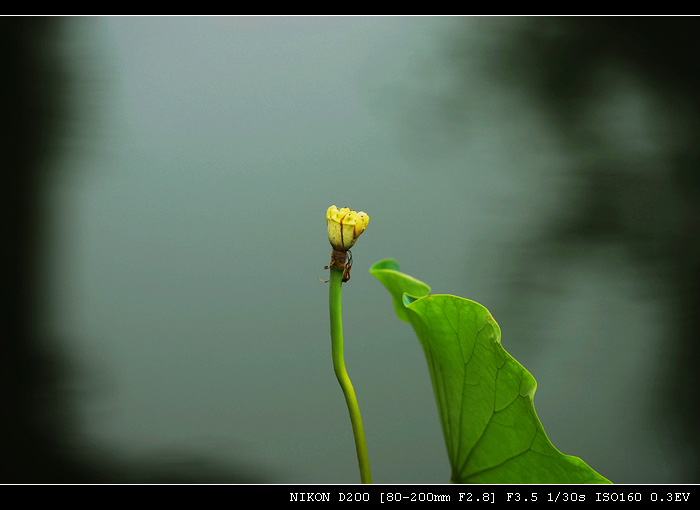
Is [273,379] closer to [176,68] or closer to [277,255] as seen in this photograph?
[277,255]

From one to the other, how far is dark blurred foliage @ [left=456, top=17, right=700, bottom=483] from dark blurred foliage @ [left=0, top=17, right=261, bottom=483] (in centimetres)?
104

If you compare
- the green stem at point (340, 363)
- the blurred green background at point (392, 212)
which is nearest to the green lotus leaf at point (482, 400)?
the green stem at point (340, 363)

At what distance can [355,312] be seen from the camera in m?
1.18

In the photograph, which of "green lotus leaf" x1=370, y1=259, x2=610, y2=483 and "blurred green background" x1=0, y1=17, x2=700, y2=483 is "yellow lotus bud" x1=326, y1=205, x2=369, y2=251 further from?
"blurred green background" x1=0, y1=17, x2=700, y2=483

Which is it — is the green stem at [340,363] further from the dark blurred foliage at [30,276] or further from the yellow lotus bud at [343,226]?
the dark blurred foliage at [30,276]

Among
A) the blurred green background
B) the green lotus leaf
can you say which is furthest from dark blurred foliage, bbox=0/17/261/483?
the green lotus leaf

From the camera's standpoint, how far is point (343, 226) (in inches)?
10.4

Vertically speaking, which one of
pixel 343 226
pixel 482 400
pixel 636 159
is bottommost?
pixel 482 400

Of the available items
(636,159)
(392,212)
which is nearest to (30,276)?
(392,212)

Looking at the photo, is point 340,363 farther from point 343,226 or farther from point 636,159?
point 636,159

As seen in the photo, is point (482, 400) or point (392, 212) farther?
point (392, 212)

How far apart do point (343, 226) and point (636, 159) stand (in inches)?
45.5

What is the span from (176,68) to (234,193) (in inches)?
13.0

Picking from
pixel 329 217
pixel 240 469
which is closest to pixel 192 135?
pixel 240 469
